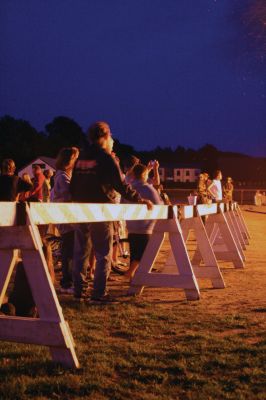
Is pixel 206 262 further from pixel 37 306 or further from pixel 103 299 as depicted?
pixel 37 306

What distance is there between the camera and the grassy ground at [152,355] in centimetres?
393

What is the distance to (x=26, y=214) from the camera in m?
4.21

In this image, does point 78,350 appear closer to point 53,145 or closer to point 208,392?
point 208,392

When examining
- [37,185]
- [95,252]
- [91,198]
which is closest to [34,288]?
[95,252]

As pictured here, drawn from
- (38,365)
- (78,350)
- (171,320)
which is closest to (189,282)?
(171,320)

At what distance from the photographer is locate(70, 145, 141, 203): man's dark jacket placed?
6809mm

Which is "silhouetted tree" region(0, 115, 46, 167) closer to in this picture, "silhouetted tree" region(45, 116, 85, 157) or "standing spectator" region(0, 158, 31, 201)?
"silhouetted tree" region(45, 116, 85, 157)

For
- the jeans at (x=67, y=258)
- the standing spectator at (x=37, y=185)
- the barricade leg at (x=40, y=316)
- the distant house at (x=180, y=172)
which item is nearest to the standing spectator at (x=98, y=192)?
the jeans at (x=67, y=258)

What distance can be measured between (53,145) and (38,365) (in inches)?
4034

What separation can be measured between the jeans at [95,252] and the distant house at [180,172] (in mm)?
138898

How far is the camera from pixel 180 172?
482ft

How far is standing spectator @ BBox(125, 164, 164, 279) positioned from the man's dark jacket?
1.62m

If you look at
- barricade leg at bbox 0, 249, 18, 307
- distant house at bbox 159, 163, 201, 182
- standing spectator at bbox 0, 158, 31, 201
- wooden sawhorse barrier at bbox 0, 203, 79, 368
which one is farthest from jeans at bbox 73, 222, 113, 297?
distant house at bbox 159, 163, 201, 182

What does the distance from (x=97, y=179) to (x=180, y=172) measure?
140658mm
